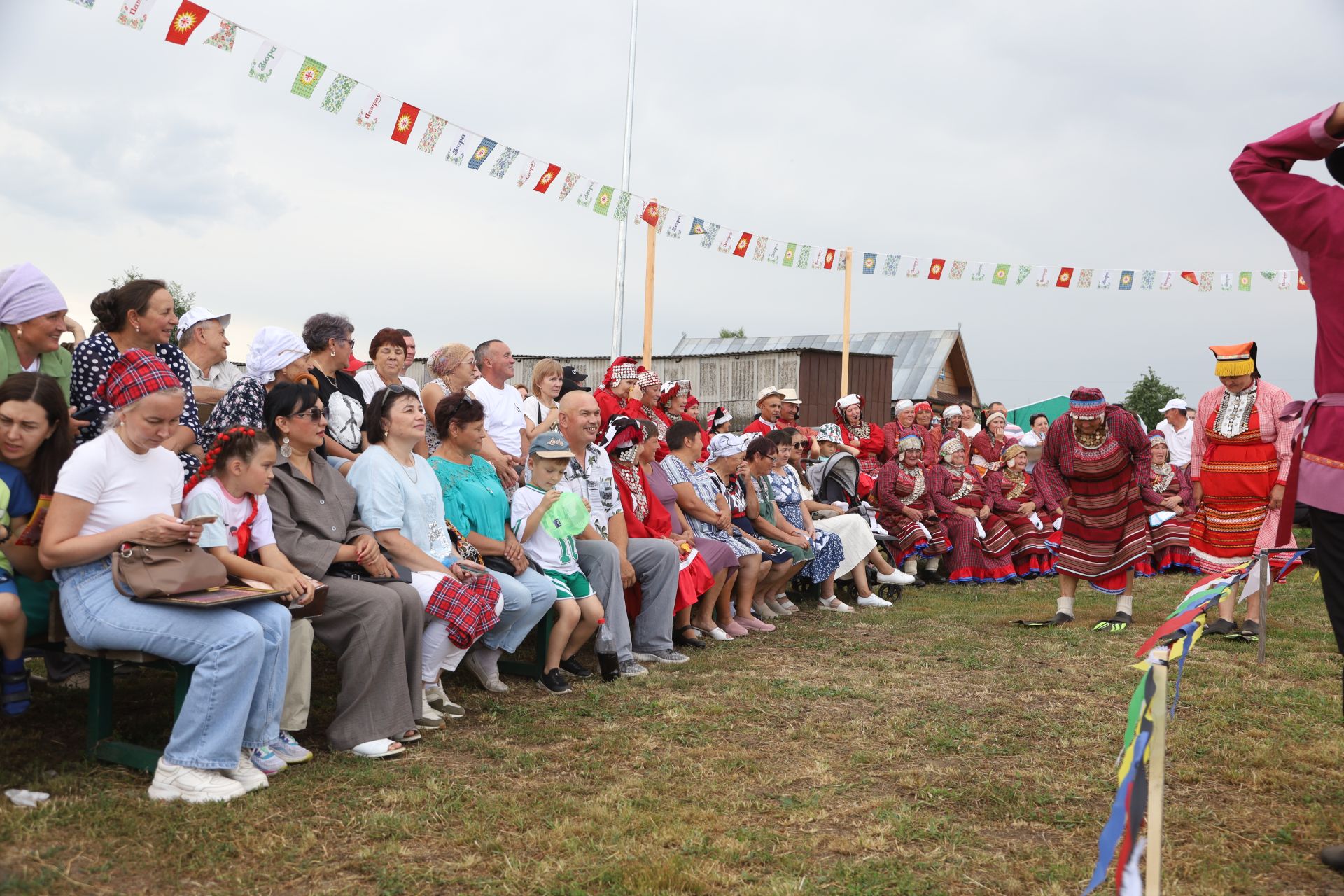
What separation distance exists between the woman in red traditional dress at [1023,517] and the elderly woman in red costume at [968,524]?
114 millimetres

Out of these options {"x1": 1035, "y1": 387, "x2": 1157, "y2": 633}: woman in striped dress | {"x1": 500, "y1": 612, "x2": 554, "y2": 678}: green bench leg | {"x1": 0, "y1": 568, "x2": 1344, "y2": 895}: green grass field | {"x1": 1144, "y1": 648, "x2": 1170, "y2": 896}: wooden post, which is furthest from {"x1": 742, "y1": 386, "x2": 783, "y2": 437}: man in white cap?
{"x1": 1144, "y1": 648, "x2": 1170, "y2": 896}: wooden post

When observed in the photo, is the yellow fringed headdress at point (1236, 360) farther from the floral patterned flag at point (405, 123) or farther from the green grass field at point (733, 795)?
the floral patterned flag at point (405, 123)

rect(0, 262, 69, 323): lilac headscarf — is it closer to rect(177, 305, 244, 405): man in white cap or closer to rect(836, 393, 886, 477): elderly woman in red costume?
rect(177, 305, 244, 405): man in white cap

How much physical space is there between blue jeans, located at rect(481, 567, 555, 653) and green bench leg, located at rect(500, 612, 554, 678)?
0.32 ft

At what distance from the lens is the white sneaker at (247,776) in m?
3.64

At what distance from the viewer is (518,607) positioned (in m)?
5.24

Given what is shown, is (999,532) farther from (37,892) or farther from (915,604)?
(37,892)

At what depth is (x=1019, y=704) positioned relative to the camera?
17.4 ft

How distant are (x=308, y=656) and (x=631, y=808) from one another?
1.56 m

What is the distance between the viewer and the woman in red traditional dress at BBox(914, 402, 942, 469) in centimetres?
1062

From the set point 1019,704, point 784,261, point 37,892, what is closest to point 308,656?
→ point 37,892

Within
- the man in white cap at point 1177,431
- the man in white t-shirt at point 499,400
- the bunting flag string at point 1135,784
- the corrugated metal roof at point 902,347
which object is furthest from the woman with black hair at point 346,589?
the corrugated metal roof at point 902,347

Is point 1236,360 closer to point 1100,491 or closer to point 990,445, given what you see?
point 1100,491

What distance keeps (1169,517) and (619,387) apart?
21.5 ft
